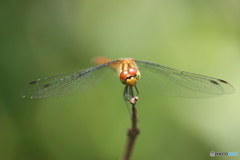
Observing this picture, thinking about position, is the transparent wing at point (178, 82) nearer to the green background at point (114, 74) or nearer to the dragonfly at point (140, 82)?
the dragonfly at point (140, 82)

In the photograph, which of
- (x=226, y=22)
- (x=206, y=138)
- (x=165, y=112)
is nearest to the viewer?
(x=206, y=138)

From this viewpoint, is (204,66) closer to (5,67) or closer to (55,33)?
(55,33)

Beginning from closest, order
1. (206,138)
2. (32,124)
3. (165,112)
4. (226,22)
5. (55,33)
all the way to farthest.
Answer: (206,138)
(165,112)
(32,124)
(226,22)
(55,33)

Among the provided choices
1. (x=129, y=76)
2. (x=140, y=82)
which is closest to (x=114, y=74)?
(x=140, y=82)

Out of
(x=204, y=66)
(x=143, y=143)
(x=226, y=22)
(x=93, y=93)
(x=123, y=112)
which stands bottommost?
(x=143, y=143)

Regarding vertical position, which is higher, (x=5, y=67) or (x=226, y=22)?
(x=226, y=22)

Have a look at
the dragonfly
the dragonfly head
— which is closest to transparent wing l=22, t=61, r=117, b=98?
the dragonfly

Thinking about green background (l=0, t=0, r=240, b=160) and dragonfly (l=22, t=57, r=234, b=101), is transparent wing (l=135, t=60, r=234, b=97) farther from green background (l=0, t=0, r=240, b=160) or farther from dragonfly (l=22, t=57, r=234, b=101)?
green background (l=0, t=0, r=240, b=160)

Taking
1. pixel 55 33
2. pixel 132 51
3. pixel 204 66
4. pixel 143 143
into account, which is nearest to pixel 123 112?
pixel 143 143
